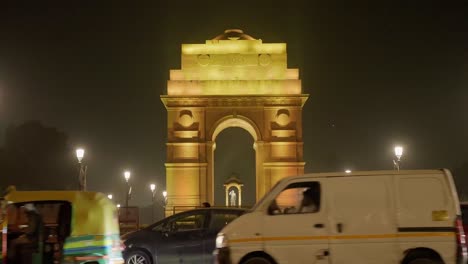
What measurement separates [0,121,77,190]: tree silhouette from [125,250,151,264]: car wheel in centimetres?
4596

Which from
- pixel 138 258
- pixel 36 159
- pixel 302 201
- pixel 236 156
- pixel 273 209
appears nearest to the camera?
pixel 273 209

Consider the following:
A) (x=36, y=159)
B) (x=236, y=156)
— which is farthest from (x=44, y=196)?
(x=236, y=156)

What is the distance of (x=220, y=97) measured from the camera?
46.9 m

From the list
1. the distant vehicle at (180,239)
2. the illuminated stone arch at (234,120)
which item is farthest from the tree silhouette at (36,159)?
the distant vehicle at (180,239)

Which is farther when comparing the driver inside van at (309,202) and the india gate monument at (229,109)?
the india gate monument at (229,109)

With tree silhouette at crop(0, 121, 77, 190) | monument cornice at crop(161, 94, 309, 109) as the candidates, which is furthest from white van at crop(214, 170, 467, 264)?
tree silhouette at crop(0, 121, 77, 190)

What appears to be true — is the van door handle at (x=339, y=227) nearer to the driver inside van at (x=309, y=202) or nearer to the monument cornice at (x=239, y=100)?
the driver inside van at (x=309, y=202)

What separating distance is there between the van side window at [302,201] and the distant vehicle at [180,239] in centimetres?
376

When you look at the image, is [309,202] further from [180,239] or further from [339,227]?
[180,239]

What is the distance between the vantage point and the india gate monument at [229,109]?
154 feet

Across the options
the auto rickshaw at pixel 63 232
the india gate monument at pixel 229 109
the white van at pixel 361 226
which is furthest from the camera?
the india gate monument at pixel 229 109

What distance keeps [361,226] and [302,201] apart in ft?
3.62

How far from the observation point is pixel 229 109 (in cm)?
4716

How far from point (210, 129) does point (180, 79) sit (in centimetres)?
421
